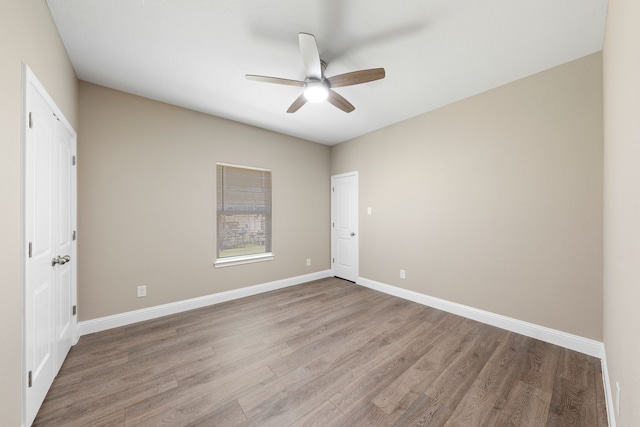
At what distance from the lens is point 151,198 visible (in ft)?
9.57

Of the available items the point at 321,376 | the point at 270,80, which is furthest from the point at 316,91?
the point at 321,376

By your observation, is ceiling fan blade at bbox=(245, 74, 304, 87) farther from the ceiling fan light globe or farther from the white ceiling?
the white ceiling

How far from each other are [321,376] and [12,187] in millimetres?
2260

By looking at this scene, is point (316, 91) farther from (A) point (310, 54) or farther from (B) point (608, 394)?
(B) point (608, 394)

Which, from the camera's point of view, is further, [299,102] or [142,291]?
[142,291]

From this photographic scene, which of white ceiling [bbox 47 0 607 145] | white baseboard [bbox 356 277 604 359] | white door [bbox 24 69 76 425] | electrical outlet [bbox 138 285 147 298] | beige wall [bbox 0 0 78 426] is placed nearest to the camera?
beige wall [bbox 0 0 78 426]

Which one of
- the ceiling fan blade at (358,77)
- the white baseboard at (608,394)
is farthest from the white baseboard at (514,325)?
the ceiling fan blade at (358,77)

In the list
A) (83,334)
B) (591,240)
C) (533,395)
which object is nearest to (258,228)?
(83,334)

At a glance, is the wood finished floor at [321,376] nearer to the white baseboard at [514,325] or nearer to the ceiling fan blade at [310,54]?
the white baseboard at [514,325]

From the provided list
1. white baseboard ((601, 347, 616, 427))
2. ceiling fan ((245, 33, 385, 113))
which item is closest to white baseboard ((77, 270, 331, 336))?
ceiling fan ((245, 33, 385, 113))

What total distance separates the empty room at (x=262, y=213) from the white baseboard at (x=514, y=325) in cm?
2

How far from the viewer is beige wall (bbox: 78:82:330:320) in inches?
101

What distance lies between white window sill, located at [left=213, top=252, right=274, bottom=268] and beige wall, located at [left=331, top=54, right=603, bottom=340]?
2024mm

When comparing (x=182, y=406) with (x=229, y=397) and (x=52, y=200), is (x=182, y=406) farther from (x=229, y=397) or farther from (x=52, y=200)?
(x=52, y=200)
